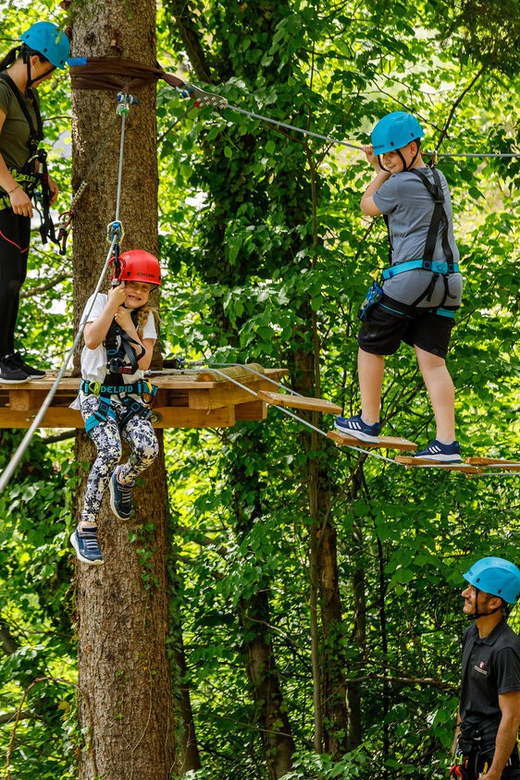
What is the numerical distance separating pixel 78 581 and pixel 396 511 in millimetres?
2151

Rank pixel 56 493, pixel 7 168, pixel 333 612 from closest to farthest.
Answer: pixel 7 168
pixel 56 493
pixel 333 612

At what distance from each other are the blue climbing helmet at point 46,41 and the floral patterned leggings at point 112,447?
1464mm

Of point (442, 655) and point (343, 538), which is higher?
point (343, 538)

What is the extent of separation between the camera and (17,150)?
13.2 ft

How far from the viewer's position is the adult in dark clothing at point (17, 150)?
3891 mm

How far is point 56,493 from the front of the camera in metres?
5.91

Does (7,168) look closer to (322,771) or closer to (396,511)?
(396,511)

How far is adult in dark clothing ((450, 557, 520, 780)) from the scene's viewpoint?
3.87 m

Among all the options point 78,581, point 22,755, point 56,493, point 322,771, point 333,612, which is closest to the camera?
point 78,581

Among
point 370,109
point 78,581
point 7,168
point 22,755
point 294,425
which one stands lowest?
point 22,755

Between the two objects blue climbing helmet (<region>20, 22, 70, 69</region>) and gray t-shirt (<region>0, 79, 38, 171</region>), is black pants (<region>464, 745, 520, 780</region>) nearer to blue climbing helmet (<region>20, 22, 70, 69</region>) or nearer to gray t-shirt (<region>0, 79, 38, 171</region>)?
gray t-shirt (<region>0, 79, 38, 171</region>)

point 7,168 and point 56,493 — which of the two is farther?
point 56,493

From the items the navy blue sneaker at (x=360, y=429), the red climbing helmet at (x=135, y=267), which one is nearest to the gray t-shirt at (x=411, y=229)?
the navy blue sneaker at (x=360, y=429)

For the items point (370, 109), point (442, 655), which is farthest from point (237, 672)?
point (370, 109)
